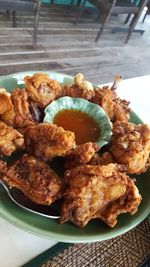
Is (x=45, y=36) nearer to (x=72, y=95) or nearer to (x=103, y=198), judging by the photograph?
(x=72, y=95)

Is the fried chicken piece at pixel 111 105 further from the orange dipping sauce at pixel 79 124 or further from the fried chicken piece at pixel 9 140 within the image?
the fried chicken piece at pixel 9 140

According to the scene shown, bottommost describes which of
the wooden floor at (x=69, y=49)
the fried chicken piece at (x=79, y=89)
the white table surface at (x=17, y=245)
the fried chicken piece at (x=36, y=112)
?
the wooden floor at (x=69, y=49)

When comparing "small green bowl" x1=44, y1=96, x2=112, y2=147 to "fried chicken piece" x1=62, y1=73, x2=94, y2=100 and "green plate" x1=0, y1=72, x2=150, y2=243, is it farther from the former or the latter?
"green plate" x1=0, y1=72, x2=150, y2=243

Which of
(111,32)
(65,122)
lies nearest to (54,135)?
(65,122)

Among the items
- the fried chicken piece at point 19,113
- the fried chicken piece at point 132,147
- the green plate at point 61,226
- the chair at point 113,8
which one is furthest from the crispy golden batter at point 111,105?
the chair at point 113,8

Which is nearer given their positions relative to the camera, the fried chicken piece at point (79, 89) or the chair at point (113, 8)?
the fried chicken piece at point (79, 89)
